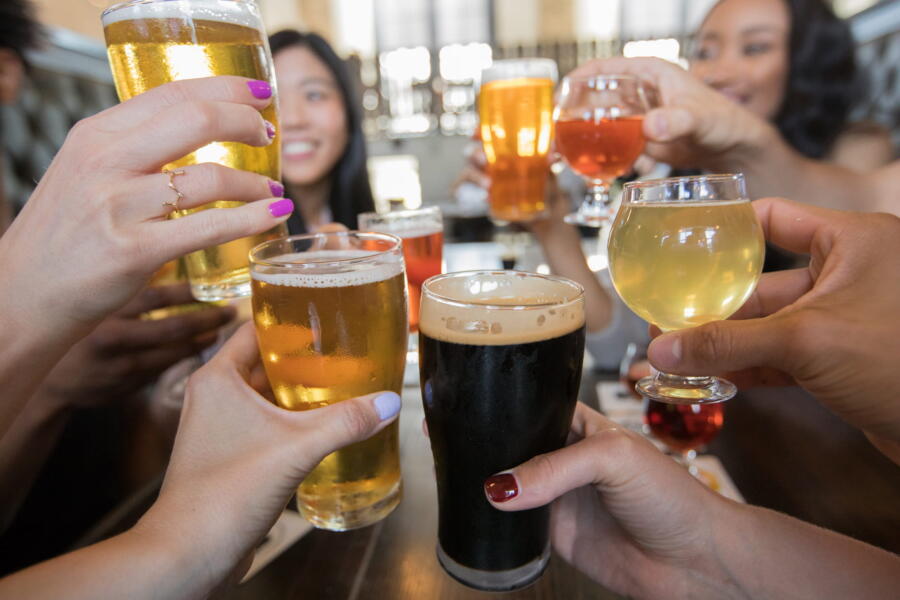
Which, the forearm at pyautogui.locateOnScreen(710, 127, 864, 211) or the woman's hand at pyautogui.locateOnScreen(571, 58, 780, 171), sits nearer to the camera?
the woman's hand at pyautogui.locateOnScreen(571, 58, 780, 171)

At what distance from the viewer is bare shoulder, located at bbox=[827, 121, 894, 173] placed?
279 centimetres

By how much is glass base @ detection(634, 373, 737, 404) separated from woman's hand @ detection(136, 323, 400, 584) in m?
0.43

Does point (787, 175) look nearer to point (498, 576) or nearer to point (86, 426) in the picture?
point (498, 576)

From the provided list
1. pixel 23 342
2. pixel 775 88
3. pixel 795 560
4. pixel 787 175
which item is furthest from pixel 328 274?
pixel 775 88

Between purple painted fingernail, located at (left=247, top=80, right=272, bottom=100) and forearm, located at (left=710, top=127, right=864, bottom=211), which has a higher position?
purple painted fingernail, located at (left=247, top=80, right=272, bottom=100)

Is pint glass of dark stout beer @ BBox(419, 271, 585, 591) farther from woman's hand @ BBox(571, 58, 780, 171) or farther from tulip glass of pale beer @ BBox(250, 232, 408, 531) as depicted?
woman's hand @ BBox(571, 58, 780, 171)

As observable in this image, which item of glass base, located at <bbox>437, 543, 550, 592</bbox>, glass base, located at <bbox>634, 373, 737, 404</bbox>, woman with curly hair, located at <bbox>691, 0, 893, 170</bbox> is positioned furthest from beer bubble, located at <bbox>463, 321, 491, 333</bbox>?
woman with curly hair, located at <bbox>691, 0, 893, 170</bbox>

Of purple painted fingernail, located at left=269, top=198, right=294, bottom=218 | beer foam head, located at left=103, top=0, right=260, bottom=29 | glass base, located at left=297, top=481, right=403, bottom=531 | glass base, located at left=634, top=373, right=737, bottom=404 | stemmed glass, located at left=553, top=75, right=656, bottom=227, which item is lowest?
glass base, located at left=297, top=481, right=403, bottom=531

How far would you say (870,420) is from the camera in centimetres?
73

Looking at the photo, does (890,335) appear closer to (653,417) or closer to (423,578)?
(653,417)

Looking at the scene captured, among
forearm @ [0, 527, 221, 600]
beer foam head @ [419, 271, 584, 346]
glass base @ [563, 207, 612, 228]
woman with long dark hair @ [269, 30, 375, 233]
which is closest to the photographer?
forearm @ [0, 527, 221, 600]

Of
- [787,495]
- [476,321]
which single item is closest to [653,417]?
[787,495]

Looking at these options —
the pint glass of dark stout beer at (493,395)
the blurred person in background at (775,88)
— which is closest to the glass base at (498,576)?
the pint glass of dark stout beer at (493,395)

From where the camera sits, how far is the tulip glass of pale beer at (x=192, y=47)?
83cm
